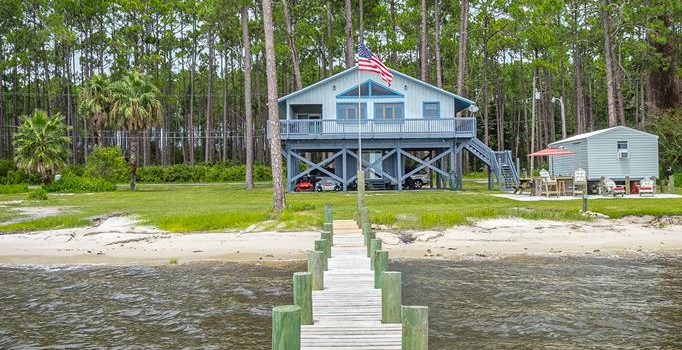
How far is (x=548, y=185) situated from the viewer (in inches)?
1062

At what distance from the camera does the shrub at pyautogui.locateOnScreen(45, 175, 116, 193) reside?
3772cm

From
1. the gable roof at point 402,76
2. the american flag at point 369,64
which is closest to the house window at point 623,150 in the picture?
the gable roof at point 402,76

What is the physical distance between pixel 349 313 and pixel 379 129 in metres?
24.9

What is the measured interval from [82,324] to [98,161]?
34.2 metres

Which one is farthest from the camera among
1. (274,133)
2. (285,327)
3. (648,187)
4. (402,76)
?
(402,76)

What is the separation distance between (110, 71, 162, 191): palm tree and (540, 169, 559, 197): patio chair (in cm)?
2541

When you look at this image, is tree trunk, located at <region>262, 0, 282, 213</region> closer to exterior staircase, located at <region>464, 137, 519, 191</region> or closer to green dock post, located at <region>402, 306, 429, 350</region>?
exterior staircase, located at <region>464, 137, 519, 191</region>

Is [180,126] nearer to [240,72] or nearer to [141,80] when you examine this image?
[240,72]

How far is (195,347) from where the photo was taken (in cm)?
932

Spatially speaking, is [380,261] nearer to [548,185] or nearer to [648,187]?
[548,185]

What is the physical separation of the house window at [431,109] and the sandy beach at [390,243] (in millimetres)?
16325

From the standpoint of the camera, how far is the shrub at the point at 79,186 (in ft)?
124

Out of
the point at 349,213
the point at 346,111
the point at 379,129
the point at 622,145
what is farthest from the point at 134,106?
the point at 622,145

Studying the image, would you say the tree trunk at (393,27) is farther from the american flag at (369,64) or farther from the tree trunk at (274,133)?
the tree trunk at (274,133)
